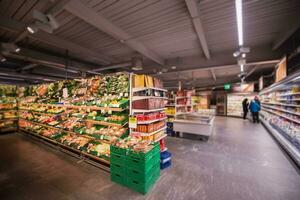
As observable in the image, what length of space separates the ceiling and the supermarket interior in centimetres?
3

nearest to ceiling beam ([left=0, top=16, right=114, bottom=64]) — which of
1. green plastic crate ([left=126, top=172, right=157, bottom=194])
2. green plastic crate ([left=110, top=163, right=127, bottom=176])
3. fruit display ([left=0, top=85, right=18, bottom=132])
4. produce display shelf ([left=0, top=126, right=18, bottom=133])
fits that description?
green plastic crate ([left=110, top=163, right=127, bottom=176])

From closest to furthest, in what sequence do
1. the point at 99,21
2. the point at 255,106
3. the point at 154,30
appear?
1. the point at 99,21
2. the point at 154,30
3. the point at 255,106

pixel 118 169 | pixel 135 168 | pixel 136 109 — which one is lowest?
pixel 118 169

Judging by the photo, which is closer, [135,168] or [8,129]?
[135,168]

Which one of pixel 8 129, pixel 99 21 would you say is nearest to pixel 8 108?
pixel 8 129

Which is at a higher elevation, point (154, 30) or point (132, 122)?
point (154, 30)

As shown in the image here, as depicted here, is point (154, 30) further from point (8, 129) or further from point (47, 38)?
point (8, 129)

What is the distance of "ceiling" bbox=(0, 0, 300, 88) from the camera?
2559 mm

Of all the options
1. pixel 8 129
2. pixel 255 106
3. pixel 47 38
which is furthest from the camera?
pixel 255 106

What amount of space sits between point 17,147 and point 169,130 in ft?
19.1

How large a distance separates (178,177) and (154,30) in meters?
3.59

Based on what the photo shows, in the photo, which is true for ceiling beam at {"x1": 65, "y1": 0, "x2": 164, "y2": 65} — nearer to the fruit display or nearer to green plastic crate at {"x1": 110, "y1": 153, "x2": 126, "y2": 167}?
green plastic crate at {"x1": 110, "y1": 153, "x2": 126, "y2": 167}

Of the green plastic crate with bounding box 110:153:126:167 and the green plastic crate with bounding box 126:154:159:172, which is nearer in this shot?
the green plastic crate with bounding box 126:154:159:172

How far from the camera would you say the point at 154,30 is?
138 inches
